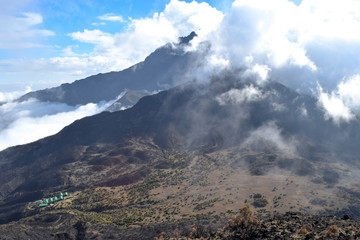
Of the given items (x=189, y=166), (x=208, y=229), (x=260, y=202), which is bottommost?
(x=260, y=202)

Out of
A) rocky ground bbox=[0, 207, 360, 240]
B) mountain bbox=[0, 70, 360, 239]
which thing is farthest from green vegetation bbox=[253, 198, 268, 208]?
rocky ground bbox=[0, 207, 360, 240]

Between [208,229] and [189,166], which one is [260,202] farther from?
[189,166]

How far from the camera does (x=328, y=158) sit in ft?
401

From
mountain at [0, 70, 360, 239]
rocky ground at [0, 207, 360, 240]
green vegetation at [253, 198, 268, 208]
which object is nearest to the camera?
rocky ground at [0, 207, 360, 240]

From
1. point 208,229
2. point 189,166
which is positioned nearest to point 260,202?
point 208,229

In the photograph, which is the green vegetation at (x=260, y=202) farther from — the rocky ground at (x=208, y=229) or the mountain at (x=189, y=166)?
the rocky ground at (x=208, y=229)

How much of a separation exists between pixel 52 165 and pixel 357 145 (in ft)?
540

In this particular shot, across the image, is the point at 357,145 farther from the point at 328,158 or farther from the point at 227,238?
the point at 227,238

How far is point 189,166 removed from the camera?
12644cm

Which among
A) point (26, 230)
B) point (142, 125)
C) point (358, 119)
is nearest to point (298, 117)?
point (358, 119)

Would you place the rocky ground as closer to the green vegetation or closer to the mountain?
the mountain

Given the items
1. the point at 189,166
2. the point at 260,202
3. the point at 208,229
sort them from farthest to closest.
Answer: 1. the point at 189,166
2. the point at 260,202
3. the point at 208,229

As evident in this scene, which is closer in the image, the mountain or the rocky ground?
the rocky ground

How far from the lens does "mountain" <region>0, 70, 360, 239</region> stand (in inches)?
2987
